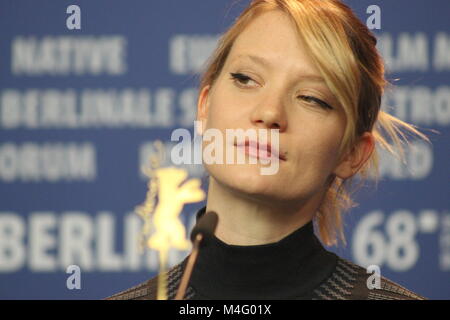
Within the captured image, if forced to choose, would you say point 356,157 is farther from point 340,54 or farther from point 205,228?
point 205,228

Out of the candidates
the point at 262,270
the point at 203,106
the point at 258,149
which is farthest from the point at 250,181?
the point at 203,106

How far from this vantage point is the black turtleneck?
4.44 ft

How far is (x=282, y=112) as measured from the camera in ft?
4.20

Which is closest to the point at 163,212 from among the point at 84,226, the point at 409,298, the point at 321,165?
the point at 321,165

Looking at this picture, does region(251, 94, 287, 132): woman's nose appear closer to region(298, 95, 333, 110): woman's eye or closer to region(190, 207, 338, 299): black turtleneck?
region(298, 95, 333, 110): woman's eye

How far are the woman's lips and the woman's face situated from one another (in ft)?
0.06

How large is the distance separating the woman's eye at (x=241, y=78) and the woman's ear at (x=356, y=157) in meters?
0.23

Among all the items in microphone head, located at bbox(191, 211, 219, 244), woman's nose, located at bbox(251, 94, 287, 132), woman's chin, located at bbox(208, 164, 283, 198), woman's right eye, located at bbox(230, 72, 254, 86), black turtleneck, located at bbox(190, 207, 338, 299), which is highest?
woman's right eye, located at bbox(230, 72, 254, 86)

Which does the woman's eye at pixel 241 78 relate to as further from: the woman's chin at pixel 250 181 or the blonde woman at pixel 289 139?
the woman's chin at pixel 250 181

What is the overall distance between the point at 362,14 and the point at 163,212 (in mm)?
1026

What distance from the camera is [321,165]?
4.46 ft

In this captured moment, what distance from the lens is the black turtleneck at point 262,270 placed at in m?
1.35

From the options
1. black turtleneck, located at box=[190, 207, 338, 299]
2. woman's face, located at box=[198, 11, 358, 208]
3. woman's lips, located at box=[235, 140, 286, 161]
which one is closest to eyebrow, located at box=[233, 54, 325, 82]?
woman's face, located at box=[198, 11, 358, 208]
